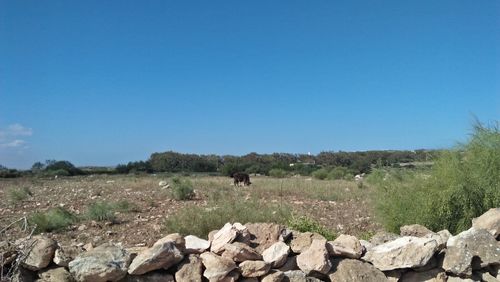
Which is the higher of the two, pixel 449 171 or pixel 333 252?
pixel 449 171

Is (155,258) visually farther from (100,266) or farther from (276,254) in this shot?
(276,254)

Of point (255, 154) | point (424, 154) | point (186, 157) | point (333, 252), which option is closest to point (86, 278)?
point (333, 252)

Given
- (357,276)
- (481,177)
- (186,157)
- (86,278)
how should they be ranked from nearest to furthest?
(86,278), (357,276), (481,177), (186,157)

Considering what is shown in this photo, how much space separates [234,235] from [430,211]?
4842 mm

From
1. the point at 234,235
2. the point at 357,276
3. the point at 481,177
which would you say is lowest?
→ the point at 357,276

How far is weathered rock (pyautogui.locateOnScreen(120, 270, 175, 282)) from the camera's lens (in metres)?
5.76

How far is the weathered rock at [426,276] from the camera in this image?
20.4ft

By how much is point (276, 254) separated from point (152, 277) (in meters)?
1.49

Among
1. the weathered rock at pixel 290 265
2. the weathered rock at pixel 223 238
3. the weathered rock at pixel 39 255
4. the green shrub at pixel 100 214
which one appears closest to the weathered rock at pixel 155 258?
the weathered rock at pixel 223 238

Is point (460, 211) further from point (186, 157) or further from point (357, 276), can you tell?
point (186, 157)

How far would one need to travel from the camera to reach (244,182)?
94.0 ft

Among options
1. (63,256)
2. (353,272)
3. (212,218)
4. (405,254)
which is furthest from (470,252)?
(212,218)

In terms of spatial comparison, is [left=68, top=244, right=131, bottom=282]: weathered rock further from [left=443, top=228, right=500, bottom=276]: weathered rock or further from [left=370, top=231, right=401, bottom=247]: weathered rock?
[left=443, top=228, right=500, bottom=276]: weathered rock

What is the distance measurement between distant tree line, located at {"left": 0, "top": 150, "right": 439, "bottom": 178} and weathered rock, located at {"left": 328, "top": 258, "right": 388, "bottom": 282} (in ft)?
132
